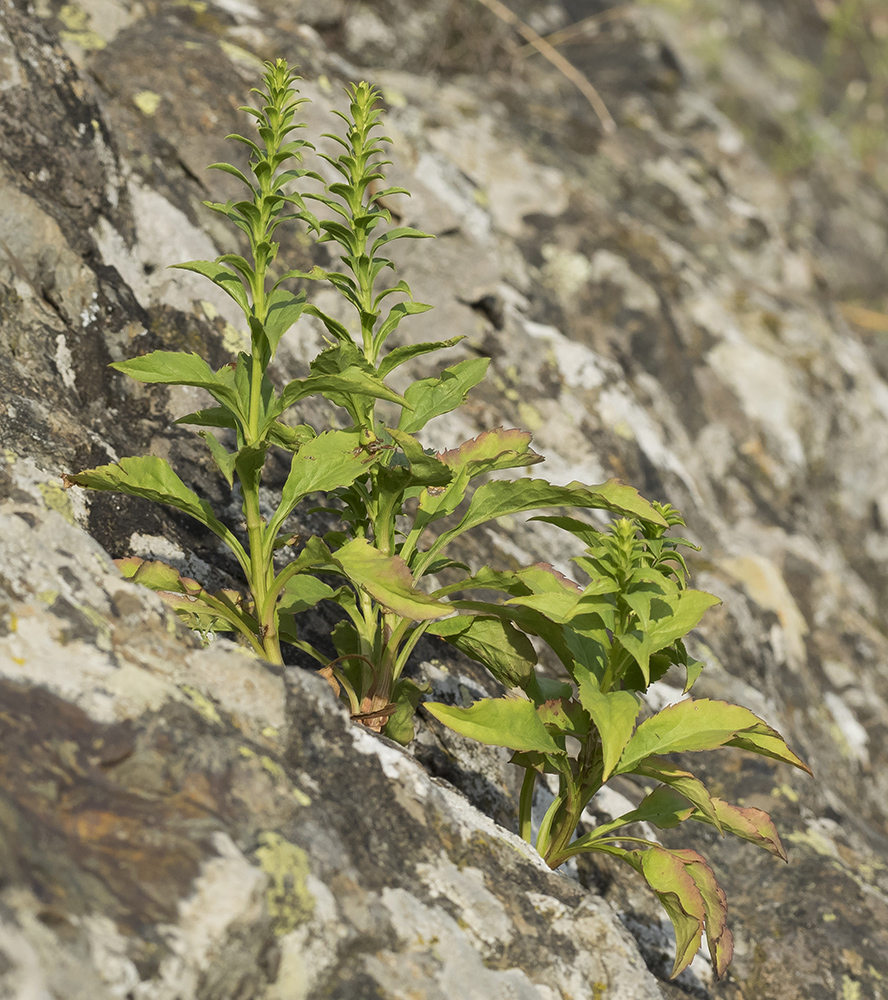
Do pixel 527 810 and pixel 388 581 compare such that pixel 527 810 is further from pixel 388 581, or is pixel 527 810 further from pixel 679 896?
pixel 388 581

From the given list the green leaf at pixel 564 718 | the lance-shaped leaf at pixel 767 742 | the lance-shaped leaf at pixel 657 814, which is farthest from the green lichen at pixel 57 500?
the lance-shaped leaf at pixel 767 742

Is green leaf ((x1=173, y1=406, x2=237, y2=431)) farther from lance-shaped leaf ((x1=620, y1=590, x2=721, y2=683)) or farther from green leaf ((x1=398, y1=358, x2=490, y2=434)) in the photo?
lance-shaped leaf ((x1=620, y1=590, x2=721, y2=683))

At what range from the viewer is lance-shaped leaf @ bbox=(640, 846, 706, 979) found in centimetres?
209

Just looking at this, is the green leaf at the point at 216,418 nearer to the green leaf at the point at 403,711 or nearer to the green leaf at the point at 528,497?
the green leaf at the point at 528,497

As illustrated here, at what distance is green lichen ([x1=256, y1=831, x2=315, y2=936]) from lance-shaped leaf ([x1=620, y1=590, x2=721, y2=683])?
91 centimetres

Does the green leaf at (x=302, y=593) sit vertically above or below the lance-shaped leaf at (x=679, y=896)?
above

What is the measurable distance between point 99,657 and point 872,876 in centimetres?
329

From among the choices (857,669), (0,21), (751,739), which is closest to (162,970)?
(751,739)

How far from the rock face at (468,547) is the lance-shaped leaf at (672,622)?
0.69m

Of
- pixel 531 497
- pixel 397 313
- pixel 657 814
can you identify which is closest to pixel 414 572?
pixel 531 497

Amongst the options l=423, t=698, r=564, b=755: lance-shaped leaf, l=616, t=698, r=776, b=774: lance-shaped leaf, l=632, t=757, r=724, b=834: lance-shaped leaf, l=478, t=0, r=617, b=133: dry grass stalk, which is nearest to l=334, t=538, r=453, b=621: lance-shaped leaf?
l=423, t=698, r=564, b=755: lance-shaped leaf

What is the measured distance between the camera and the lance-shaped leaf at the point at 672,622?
214cm

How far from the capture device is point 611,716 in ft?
6.99

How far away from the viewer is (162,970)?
4.94 ft
